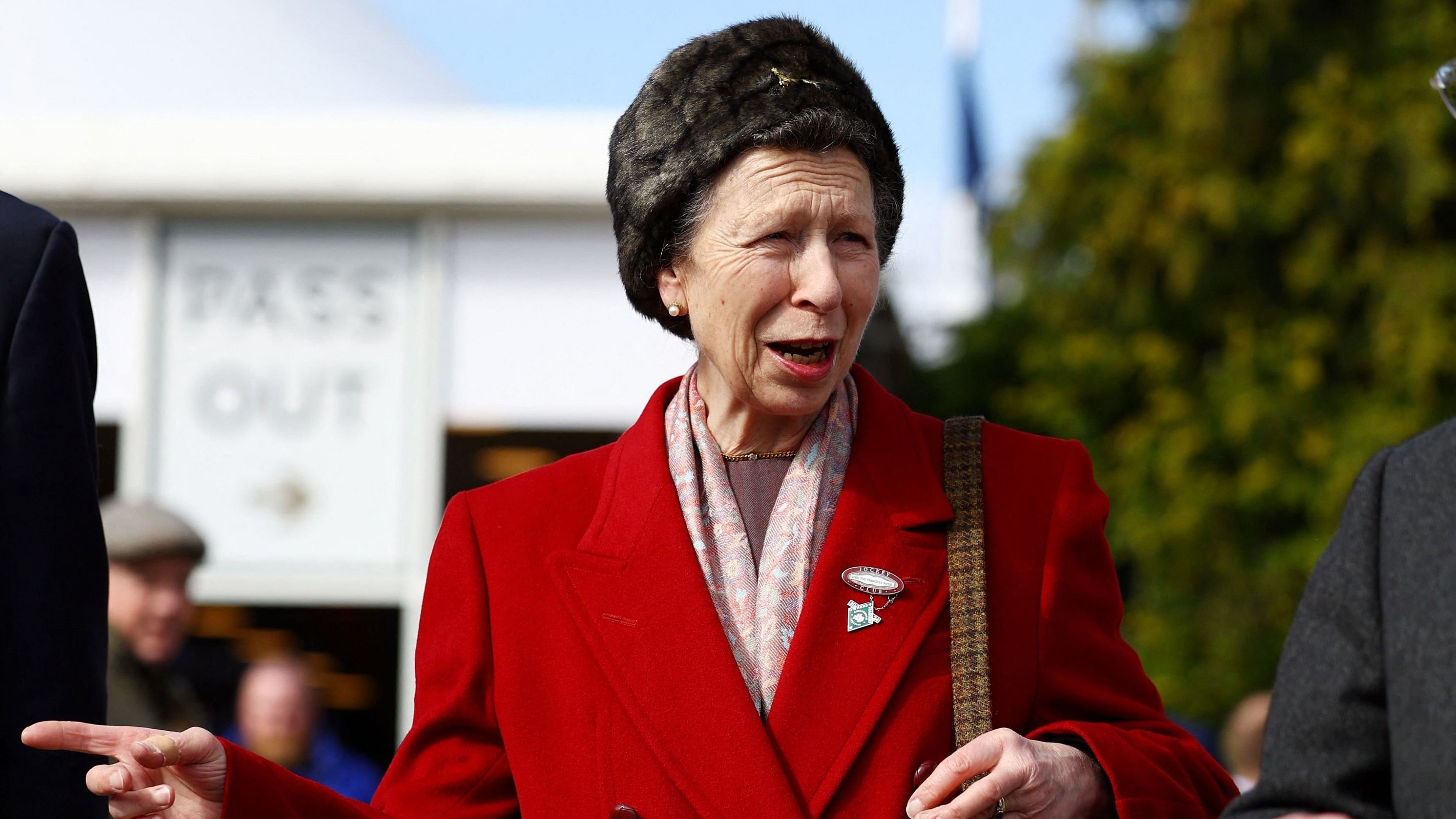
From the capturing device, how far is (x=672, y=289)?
9.09 ft

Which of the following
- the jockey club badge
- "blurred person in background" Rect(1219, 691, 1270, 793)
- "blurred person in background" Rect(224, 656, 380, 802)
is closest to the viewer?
the jockey club badge

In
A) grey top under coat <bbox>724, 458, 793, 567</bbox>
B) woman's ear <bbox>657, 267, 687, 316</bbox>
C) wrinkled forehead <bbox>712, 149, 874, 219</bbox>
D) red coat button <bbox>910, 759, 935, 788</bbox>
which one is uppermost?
wrinkled forehead <bbox>712, 149, 874, 219</bbox>

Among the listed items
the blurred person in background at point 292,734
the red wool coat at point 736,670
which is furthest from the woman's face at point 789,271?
the blurred person in background at point 292,734

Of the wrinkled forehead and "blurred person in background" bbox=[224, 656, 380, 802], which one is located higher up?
the wrinkled forehead

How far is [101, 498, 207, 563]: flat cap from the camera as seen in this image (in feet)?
17.3

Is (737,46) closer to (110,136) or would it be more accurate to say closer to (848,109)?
(848,109)

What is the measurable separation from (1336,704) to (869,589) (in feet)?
2.67

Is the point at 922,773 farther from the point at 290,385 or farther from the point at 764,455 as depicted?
Result: the point at 290,385

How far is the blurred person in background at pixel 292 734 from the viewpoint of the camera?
5773 millimetres

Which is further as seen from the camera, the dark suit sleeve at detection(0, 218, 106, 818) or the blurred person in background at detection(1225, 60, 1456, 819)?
the dark suit sleeve at detection(0, 218, 106, 818)

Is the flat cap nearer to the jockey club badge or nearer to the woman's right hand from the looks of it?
the woman's right hand

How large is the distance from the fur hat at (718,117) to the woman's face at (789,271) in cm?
5

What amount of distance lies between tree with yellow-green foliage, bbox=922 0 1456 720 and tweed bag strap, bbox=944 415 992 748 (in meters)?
9.57

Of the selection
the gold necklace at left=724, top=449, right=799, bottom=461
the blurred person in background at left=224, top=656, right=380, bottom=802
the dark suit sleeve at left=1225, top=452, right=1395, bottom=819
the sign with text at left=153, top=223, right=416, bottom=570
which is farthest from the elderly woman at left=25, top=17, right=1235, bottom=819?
the sign with text at left=153, top=223, right=416, bottom=570
